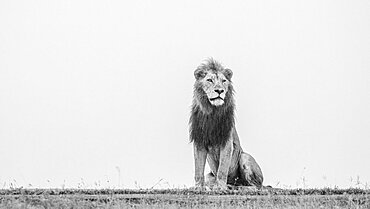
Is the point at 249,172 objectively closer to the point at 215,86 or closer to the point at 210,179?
the point at 210,179

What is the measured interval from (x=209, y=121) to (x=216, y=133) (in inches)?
10.4

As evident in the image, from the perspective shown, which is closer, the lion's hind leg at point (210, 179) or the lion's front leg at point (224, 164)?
the lion's front leg at point (224, 164)

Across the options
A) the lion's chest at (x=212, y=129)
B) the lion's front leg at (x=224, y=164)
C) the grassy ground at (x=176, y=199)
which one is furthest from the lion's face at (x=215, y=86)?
the grassy ground at (x=176, y=199)

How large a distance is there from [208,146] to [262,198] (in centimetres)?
395

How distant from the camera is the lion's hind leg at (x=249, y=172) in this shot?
15.9 metres

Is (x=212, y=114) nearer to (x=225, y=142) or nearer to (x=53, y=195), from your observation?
(x=225, y=142)

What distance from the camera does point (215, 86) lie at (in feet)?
51.2

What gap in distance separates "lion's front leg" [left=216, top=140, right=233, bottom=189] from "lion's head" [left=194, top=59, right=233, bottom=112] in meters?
0.79

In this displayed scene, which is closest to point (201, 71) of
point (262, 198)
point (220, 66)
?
point (220, 66)

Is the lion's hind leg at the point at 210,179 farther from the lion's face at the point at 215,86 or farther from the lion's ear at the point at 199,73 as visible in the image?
the lion's ear at the point at 199,73

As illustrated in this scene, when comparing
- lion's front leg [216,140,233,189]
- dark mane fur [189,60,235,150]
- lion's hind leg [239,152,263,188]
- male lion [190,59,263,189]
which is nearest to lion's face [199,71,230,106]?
male lion [190,59,263,189]

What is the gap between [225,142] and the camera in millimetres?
15484

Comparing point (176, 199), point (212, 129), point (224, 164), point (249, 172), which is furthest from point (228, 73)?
point (176, 199)

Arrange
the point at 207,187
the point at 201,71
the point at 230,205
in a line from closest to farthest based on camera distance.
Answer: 1. the point at 230,205
2. the point at 207,187
3. the point at 201,71
